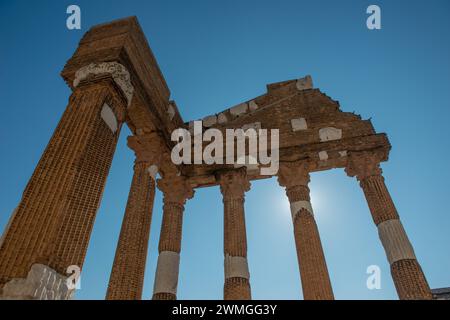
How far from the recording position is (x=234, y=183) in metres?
15.4

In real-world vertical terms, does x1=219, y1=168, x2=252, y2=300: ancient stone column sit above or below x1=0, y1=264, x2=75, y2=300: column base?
above

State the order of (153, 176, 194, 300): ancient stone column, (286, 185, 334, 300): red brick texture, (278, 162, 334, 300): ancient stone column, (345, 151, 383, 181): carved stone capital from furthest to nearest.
Result: (345, 151, 383, 181): carved stone capital
(153, 176, 194, 300): ancient stone column
(278, 162, 334, 300): ancient stone column
(286, 185, 334, 300): red brick texture

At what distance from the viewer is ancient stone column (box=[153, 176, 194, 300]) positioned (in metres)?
12.9

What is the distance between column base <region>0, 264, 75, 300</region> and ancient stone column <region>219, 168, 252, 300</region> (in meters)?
6.47

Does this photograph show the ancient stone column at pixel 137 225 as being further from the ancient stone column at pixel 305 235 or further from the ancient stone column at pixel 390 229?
the ancient stone column at pixel 390 229

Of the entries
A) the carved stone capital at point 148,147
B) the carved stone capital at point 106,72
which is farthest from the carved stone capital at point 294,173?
the carved stone capital at point 106,72

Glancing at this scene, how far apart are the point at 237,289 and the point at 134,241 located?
3975mm

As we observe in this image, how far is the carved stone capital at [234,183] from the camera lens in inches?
597

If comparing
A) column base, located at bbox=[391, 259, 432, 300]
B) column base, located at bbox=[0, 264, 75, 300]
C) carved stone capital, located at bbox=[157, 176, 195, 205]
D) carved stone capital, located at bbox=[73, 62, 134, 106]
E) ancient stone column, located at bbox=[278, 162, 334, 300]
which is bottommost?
column base, located at bbox=[0, 264, 75, 300]

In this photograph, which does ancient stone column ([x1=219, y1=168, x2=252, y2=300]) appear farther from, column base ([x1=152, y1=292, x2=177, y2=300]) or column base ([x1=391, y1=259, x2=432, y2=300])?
column base ([x1=391, y1=259, x2=432, y2=300])

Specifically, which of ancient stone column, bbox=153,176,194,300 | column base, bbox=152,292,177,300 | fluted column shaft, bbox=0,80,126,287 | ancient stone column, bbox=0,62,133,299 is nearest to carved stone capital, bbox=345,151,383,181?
ancient stone column, bbox=153,176,194,300

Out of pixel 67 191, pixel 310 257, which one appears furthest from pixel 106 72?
pixel 310 257

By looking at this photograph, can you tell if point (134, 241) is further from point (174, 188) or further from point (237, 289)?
point (174, 188)
